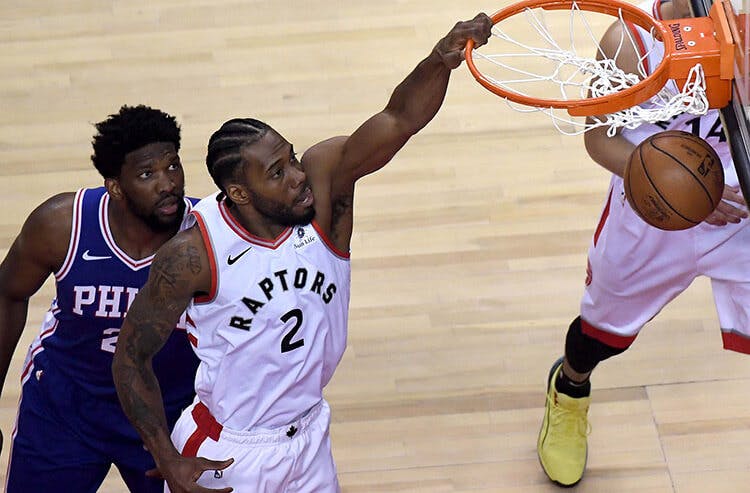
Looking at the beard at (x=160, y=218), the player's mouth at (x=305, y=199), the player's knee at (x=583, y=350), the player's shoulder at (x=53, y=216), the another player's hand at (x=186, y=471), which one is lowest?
the player's knee at (x=583, y=350)

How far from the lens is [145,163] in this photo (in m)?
2.98

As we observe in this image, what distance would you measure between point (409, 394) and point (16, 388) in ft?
A: 4.12

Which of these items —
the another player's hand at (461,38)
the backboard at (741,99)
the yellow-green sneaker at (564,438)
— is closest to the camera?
the backboard at (741,99)

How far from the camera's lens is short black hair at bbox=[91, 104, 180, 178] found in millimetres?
2986

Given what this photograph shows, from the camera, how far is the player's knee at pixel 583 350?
137 inches

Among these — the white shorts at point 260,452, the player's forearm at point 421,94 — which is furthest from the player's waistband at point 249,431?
the player's forearm at point 421,94

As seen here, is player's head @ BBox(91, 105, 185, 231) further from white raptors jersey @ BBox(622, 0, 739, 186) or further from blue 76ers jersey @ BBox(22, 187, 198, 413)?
white raptors jersey @ BBox(622, 0, 739, 186)

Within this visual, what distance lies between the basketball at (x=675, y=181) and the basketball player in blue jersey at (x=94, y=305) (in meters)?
1.07

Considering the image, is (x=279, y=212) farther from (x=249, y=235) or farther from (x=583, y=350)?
(x=583, y=350)

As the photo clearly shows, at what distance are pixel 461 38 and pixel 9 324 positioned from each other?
1329mm

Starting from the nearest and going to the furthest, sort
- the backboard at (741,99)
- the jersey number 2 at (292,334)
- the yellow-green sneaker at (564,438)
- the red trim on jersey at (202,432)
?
1. the backboard at (741,99)
2. the jersey number 2 at (292,334)
3. the red trim on jersey at (202,432)
4. the yellow-green sneaker at (564,438)

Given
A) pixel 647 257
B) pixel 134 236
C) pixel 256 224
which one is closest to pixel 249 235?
pixel 256 224

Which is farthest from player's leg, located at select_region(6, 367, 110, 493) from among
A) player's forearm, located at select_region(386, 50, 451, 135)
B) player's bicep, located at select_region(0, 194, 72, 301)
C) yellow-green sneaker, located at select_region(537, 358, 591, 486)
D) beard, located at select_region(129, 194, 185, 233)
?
yellow-green sneaker, located at select_region(537, 358, 591, 486)

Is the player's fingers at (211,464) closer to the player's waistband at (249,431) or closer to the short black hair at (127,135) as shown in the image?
the player's waistband at (249,431)
